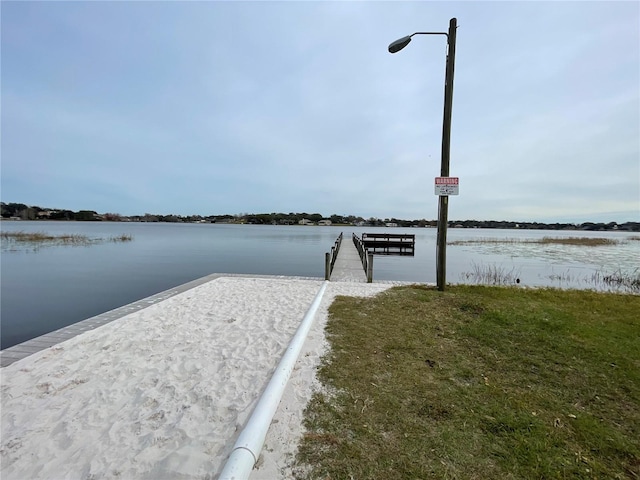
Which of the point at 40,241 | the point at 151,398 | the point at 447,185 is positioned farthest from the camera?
the point at 40,241

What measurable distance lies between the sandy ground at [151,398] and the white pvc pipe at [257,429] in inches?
3.9

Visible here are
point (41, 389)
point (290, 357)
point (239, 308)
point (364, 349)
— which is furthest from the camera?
point (239, 308)

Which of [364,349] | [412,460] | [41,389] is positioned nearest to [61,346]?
[41,389]

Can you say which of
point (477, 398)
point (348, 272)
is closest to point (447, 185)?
point (348, 272)

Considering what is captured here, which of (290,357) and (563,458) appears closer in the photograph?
(563,458)

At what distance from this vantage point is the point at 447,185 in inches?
281

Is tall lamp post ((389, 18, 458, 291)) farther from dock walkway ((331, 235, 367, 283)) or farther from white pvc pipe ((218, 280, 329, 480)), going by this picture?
white pvc pipe ((218, 280, 329, 480))

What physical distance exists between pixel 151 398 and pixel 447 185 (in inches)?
266

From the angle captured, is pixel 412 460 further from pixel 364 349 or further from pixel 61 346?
pixel 61 346

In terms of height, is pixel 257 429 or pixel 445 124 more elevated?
pixel 445 124

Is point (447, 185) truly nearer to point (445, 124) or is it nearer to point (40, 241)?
point (445, 124)

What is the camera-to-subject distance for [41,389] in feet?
10.7

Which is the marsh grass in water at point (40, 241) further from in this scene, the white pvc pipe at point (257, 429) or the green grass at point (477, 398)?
the green grass at point (477, 398)

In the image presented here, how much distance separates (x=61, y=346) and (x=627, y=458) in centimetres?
621
